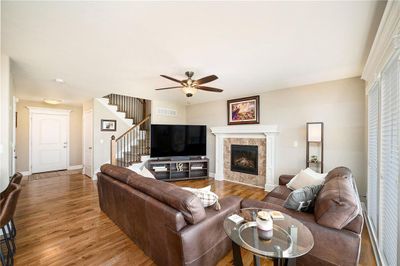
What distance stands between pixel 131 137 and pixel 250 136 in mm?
3970

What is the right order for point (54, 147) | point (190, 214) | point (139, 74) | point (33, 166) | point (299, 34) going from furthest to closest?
point (54, 147) < point (33, 166) < point (139, 74) < point (299, 34) < point (190, 214)

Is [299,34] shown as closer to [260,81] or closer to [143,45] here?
[260,81]

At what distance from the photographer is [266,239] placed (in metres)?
1.35

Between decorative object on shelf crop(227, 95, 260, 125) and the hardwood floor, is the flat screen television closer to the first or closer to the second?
decorative object on shelf crop(227, 95, 260, 125)

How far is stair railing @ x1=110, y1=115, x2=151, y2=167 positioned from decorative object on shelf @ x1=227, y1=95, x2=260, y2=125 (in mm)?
2761

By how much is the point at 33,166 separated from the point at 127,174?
5.90m

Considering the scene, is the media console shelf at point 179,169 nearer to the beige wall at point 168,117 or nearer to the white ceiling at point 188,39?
the beige wall at point 168,117

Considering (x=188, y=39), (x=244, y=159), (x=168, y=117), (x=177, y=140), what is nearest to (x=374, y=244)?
(x=244, y=159)

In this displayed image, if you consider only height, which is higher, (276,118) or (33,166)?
(276,118)

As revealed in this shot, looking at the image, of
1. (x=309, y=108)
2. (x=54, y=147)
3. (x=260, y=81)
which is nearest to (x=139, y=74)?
(x=260, y=81)

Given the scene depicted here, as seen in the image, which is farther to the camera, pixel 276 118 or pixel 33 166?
pixel 33 166

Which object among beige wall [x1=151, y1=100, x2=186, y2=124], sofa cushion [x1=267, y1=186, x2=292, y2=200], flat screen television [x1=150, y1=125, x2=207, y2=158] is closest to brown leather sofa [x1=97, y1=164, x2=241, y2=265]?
sofa cushion [x1=267, y1=186, x2=292, y2=200]

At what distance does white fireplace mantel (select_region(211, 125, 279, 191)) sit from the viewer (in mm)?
4270

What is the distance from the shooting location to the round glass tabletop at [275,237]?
1210 millimetres
